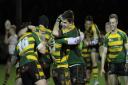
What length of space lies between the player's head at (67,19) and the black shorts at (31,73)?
4.19 ft

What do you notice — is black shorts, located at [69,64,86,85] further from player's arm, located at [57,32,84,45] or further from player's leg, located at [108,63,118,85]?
player's leg, located at [108,63,118,85]

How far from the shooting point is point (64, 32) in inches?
455

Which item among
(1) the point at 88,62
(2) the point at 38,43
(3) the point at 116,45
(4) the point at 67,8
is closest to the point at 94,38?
(1) the point at 88,62

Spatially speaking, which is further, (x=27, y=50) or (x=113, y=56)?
(x=113, y=56)

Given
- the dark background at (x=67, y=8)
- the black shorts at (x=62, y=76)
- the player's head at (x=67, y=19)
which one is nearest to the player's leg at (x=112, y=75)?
the black shorts at (x=62, y=76)

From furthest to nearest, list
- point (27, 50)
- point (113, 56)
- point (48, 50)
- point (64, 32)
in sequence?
point (113, 56) → point (48, 50) → point (64, 32) → point (27, 50)

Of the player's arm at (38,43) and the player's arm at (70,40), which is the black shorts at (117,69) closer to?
the player's arm at (70,40)

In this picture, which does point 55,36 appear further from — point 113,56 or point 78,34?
point 113,56

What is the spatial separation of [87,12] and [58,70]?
70.3 ft

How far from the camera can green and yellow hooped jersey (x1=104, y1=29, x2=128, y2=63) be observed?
13.3 metres

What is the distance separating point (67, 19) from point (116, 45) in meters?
2.33

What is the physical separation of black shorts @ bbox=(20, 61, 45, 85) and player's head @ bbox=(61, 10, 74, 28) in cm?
128

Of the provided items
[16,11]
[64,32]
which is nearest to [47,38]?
[64,32]

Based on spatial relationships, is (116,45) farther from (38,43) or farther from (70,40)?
(38,43)
